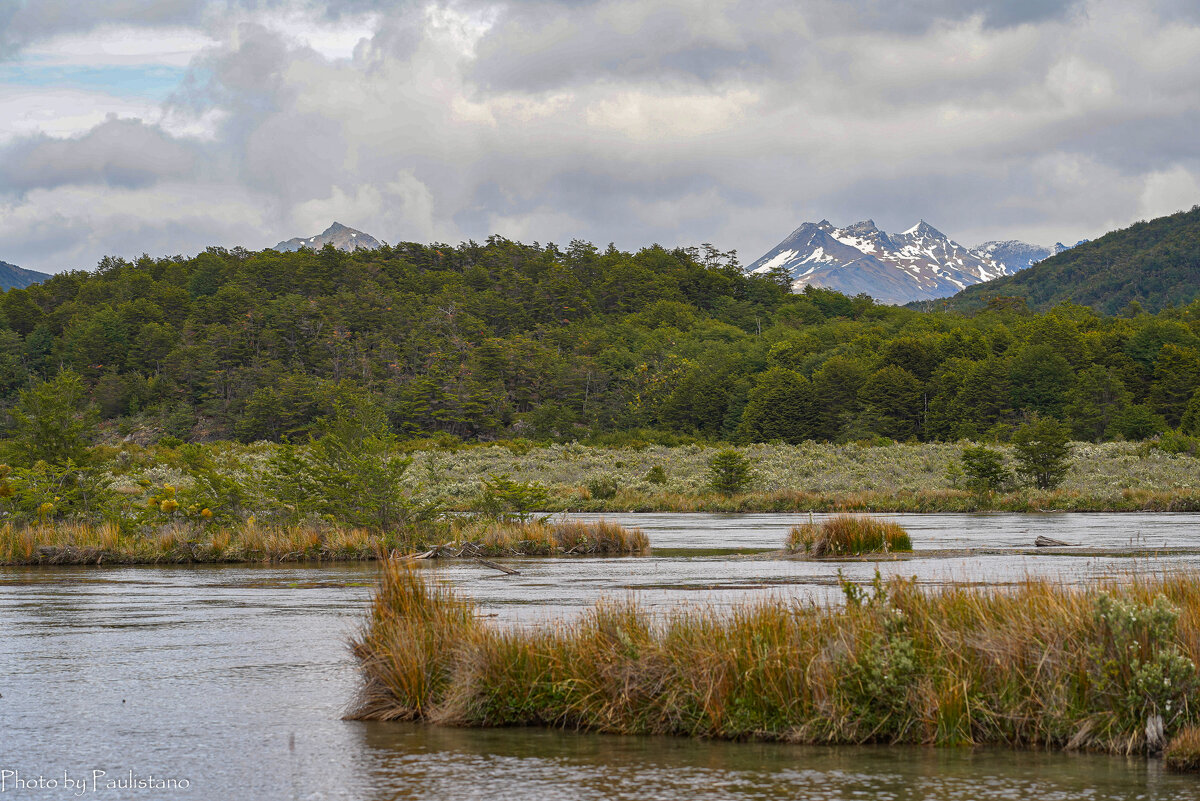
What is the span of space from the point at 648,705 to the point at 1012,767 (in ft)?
11.5

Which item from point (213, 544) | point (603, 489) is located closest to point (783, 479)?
point (603, 489)

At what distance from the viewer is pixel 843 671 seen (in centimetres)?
1151

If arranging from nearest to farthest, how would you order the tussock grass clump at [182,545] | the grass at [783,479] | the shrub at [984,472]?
the tussock grass clump at [182,545]
the grass at [783,479]
the shrub at [984,472]

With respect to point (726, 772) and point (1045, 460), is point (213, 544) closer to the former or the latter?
point (726, 772)

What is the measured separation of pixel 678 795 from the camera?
31.8ft

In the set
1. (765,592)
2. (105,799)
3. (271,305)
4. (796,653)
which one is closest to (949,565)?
(765,592)

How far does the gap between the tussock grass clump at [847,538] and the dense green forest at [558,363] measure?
8753 centimetres

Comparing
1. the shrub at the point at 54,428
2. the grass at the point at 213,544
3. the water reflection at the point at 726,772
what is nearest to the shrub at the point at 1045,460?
the grass at the point at 213,544

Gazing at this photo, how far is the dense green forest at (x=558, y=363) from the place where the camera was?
12888 centimetres

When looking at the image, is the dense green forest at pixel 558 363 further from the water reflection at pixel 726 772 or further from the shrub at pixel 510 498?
the water reflection at pixel 726 772

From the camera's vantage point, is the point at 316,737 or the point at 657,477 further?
the point at 657,477

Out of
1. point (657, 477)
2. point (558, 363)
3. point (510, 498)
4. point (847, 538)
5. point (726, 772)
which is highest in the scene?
point (558, 363)

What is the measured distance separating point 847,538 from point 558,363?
428 feet

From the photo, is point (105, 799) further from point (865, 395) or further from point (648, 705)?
point (865, 395)
